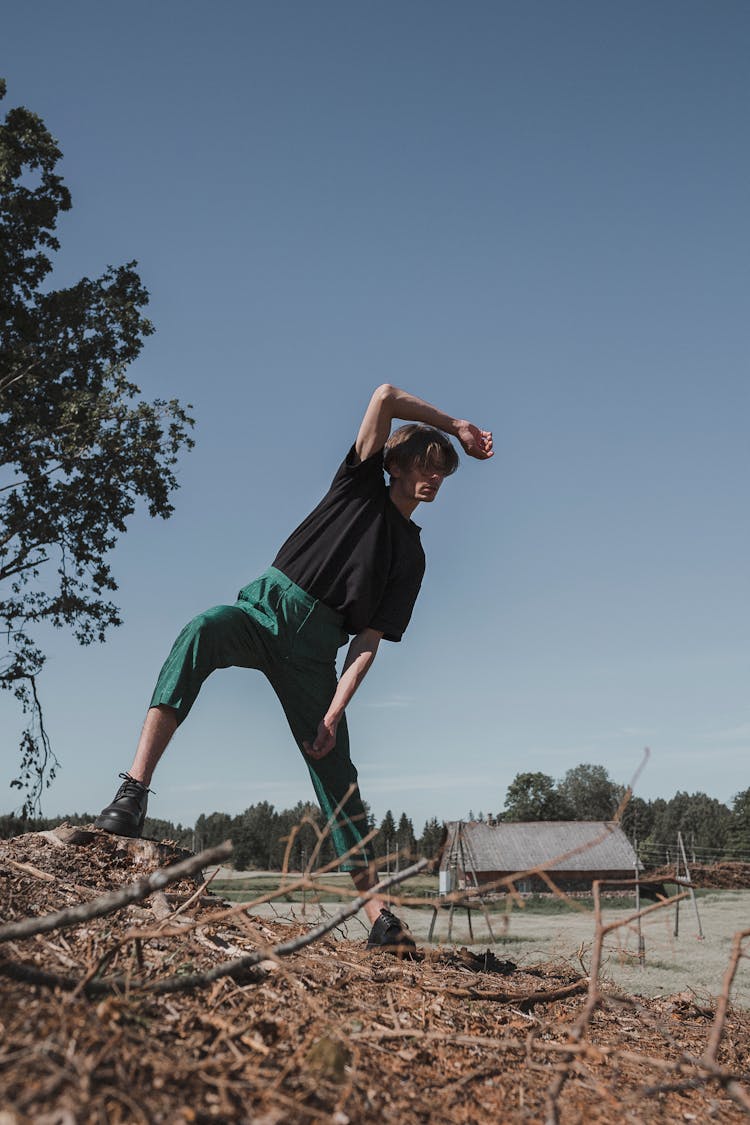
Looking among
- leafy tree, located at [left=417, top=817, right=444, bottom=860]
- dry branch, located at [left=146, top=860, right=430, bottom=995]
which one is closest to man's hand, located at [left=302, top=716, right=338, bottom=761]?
dry branch, located at [left=146, top=860, right=430, bottom=995]

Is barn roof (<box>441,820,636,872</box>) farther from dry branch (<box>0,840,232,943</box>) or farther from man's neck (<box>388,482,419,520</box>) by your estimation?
dry branch (<box>0,840,232,943</box>)

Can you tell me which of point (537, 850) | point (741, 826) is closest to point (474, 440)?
point (537, 850)

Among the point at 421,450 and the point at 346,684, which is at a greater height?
the point at 421,450

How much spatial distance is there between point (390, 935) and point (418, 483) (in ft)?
6.26

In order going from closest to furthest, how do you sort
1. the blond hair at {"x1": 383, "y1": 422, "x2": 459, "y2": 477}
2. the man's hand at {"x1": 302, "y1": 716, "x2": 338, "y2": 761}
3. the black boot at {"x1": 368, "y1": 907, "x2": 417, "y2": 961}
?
the black boot at {"x1": 368, "y1": 907, "x2": 417, "y2": 961} < the man's hand at {"x1": 302, "y1": 716, "x2": 338, "y2": 761} < the blond hair at {"x1": 383, "y1": 422, "x2": 459, "y2": 477}

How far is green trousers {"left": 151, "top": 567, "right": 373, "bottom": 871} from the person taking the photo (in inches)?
137

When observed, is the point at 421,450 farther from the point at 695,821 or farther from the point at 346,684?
the point at 695,821

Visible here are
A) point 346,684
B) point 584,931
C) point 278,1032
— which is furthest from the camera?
point 584,931

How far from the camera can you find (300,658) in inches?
142

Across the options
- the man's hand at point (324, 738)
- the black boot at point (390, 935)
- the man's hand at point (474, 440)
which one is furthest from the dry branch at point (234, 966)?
the man's hand at point (474, 440)

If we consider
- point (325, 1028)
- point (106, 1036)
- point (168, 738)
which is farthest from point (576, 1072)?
point (168, 738)

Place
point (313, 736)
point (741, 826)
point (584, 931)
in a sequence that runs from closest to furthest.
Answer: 1. point (313, 736)
2. point (584, 931)
3. point (741, 826)

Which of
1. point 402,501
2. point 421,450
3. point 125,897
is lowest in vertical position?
point 125,897

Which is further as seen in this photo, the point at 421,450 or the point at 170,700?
the point at 421,450
